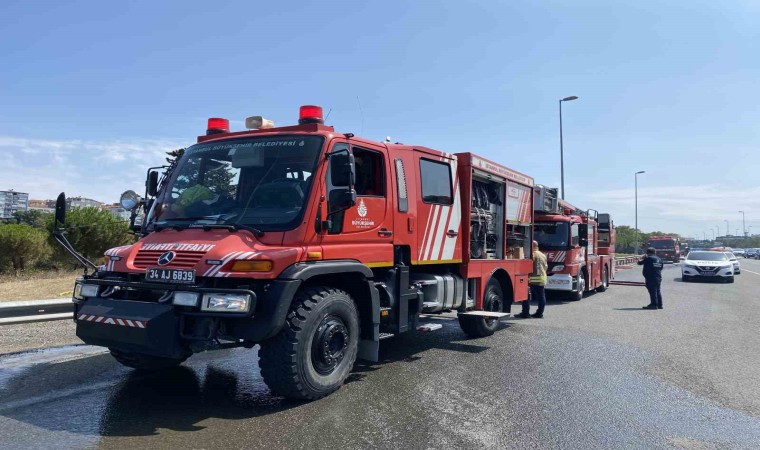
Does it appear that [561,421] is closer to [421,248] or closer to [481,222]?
[421,248]

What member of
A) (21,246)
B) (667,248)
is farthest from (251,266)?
(667,248)

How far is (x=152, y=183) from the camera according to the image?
6301 millimetres

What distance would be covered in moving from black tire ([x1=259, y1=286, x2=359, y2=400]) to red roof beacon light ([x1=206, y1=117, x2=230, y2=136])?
2466mm

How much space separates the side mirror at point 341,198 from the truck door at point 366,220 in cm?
7

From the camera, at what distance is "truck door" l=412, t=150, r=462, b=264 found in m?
6.89

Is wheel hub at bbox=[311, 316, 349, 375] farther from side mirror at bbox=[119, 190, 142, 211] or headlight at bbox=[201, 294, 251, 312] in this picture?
side mirror at bbox=[119, 190, 142, 211]

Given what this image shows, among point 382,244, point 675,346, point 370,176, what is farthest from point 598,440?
point 675,346

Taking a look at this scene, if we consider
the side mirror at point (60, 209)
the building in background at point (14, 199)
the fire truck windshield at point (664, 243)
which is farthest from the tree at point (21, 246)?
the building in background at point (14, 199)

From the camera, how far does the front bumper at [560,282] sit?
14289 mm

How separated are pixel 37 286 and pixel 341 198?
46.6 ft

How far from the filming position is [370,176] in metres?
6.13

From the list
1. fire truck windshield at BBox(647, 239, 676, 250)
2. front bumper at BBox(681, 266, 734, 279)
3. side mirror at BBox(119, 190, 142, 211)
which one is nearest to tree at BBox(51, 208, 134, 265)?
side mirror at BBox(119, 190, 142, 211)

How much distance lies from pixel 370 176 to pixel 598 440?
3.47 meters

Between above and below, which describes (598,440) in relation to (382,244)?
below
